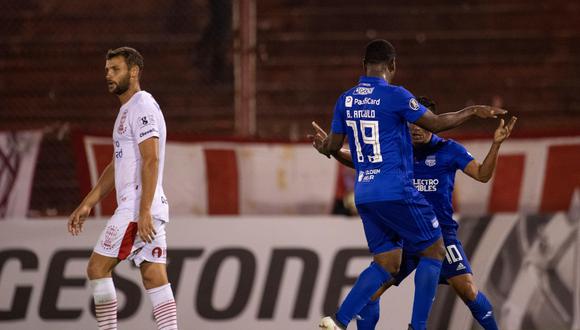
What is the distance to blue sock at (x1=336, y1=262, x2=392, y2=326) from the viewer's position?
23.1 ft

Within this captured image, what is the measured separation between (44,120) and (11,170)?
7.59 ft

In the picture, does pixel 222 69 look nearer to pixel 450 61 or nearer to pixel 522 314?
pixel 450 61

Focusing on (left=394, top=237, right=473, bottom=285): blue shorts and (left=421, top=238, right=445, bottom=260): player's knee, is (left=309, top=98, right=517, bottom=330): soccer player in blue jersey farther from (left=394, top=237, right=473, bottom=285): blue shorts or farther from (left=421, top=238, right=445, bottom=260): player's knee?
(left=421, top=238, right=445, bottom=260): player's knee

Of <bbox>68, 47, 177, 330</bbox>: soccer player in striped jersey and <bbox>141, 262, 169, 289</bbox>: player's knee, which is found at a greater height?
<bbox>68, 47, 177, 330</bbox>: soccer player in striped jersey

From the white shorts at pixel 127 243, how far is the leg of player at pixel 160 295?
0.20 ft

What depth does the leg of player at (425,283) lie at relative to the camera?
710 cm

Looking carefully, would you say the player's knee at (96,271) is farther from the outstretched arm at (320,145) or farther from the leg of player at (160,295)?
the outstretched arm at (320,145)

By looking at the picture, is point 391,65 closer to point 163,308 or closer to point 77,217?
point 163,308

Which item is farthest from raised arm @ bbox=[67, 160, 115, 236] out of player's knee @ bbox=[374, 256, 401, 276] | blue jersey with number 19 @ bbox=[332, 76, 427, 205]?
player's knee @ bbox=[374, 256, 401, 276]

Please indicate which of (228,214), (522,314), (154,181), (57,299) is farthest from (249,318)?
(154,181)

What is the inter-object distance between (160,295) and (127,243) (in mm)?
409

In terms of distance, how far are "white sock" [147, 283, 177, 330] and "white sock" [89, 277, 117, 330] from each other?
264 mm

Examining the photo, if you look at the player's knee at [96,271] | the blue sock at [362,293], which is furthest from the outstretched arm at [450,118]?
the player's knee at [96,271]

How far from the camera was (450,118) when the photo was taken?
22.0ft
